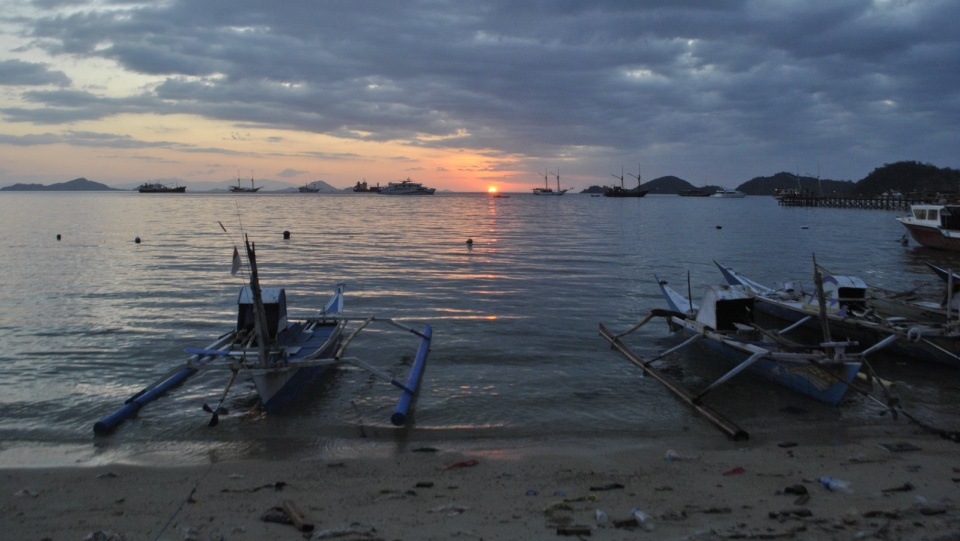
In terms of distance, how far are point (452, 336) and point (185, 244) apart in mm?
28568

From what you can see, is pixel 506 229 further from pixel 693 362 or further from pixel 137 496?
pixel 137 496

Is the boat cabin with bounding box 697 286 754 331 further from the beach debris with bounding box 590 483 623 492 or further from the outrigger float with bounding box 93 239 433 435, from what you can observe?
the outrigger float with bounding box 93 239 433 435

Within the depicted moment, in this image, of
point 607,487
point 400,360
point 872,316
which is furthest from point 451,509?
point 872,316

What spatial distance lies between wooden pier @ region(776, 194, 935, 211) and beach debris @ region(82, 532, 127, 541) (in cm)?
9423

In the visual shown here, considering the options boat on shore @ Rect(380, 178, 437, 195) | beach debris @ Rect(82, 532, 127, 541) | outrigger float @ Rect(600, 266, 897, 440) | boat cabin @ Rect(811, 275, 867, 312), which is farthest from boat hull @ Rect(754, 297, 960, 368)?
boat on shore @ Rect(380, 178, 437, 195)

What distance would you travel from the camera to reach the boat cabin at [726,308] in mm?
12375

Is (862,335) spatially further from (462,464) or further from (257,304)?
(257,304)

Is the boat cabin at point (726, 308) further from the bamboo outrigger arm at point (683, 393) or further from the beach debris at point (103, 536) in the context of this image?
the beach debris at point (103, 536)

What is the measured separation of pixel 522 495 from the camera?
24.0 feet

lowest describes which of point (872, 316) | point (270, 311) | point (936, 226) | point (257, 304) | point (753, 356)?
point (753, 356)

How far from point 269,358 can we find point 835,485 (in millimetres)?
8150

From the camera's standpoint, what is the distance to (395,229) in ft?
177

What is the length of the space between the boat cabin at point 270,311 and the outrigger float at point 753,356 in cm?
755

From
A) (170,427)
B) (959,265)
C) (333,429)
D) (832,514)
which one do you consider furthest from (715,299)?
(959,265)
